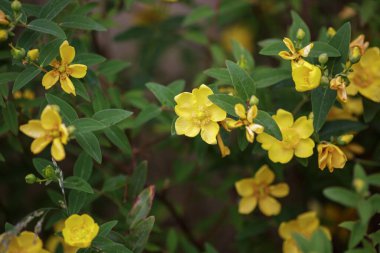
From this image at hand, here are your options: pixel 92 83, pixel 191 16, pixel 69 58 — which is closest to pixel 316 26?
pixel 191 16

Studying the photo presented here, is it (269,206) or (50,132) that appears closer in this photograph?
(50,132)

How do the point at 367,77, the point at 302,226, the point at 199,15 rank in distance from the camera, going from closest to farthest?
1. the point at 367,77
2. the point at 302,226
3. the point at 199,15

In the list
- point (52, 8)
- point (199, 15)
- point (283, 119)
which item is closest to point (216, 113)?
point (283, 119)

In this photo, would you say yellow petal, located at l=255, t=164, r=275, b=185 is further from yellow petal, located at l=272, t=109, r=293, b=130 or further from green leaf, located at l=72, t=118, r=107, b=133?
green leaf, located at l=72, t=118, r=107, b=133

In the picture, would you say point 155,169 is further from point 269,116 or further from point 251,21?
point 269,116

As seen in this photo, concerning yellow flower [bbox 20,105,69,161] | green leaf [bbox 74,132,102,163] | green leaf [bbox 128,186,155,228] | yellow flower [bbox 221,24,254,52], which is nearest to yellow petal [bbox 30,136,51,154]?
yellow flower [bbox 20,105,69,161]

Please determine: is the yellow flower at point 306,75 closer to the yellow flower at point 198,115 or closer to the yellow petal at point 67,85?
the yellow flower at point 198,115

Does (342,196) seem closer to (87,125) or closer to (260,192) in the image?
(260,192)
